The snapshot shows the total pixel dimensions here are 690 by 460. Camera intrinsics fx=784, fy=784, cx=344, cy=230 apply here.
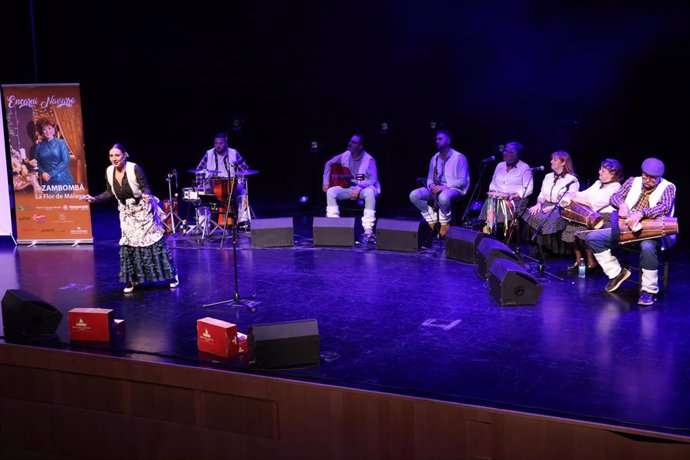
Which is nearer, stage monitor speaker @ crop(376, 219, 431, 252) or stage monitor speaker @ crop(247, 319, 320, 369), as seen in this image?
stage monitor speaker @ crop(247, 319, 320, 369)

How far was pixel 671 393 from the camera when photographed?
4.45 m

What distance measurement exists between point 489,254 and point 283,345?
2.62 metres

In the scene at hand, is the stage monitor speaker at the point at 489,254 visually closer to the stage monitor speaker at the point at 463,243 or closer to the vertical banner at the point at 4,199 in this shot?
the stage monitor speaker at the point at 463,243

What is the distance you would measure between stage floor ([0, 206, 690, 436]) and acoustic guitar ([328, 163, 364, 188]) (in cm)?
Result: 93

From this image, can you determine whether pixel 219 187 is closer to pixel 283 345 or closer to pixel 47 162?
pixel 47 162

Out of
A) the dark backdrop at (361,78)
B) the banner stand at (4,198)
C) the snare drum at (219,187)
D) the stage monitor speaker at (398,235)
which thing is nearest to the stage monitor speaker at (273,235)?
the snare drum at (219,187)

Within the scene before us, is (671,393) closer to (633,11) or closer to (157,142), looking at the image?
(633,11)

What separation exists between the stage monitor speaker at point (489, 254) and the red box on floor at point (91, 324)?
3.23m

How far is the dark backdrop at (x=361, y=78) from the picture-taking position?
8586 mm

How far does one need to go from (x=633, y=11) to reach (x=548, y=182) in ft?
7.24

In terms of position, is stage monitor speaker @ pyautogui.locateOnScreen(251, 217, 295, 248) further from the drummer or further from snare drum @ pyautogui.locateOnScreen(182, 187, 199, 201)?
snare drum @ pyautogui.locateOnScreen(182, 187, 199, 201)

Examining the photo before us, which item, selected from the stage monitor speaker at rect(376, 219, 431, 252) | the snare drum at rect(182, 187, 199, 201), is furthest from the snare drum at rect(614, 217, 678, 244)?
the snare drum at rect(182, 187, 199, 201)

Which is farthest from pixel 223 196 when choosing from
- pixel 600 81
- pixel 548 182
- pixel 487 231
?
pixel 600 81

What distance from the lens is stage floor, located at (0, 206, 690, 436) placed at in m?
4.54
